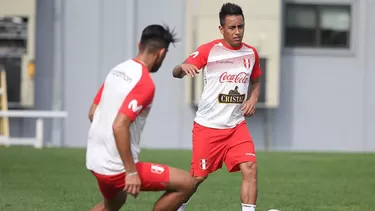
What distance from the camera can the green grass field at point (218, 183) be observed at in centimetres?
1168

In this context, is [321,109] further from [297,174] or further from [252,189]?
[252,189]

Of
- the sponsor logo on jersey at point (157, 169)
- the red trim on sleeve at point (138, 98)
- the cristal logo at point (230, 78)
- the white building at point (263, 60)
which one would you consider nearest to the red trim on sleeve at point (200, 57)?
the cristal logo at point (230, 78)

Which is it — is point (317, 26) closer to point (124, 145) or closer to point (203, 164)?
point (203, 164)

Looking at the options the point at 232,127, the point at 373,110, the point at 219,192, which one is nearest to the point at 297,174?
the point at 219,192

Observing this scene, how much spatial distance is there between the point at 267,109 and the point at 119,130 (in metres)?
15.9

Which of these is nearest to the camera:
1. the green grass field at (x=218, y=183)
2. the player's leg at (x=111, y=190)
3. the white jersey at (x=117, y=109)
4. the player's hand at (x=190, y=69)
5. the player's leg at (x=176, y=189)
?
the white jersey at (x=117, y=109)

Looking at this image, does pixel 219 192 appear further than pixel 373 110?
No

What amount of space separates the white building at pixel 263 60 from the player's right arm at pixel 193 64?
12.1 m

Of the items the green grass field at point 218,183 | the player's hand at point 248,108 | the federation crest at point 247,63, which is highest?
the federation crest at point 247,63

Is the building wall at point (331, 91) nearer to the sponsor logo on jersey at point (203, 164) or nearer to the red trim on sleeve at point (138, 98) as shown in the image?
the sponsor logo on jersey at point (203, 164)

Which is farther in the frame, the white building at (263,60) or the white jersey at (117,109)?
the white building at (263,60)

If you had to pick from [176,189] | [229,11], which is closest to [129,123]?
[176,189]

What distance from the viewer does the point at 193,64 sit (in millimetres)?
9812

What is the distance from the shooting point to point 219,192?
1312 centimetres
